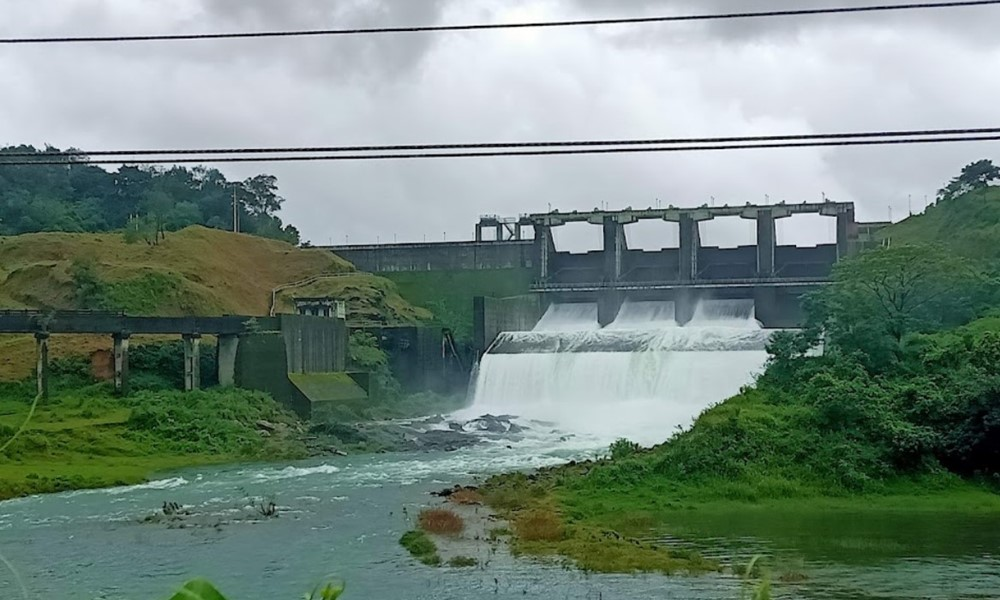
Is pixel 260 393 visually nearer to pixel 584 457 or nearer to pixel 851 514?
pixel 584 457

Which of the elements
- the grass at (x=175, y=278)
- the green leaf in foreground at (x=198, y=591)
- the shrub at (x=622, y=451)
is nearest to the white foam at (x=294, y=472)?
the shrub at (x=622, y=451)

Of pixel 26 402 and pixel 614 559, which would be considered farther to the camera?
pixel 26 402

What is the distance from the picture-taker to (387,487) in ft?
72.4

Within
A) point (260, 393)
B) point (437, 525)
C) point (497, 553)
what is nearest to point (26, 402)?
point (260, 393)

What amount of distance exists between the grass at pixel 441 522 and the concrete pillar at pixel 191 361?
17.4 metres

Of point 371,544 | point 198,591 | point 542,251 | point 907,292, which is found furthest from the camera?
point 542,251

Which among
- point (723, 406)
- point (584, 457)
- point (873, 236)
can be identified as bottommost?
point (584, 457)

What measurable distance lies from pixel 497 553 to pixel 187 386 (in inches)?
816

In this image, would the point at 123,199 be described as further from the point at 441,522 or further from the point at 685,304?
the point at 441,522

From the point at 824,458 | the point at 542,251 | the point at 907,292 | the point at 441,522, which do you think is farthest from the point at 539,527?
the point at 542,251

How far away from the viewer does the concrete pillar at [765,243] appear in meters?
43.8

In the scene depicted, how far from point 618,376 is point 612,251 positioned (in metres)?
10.7

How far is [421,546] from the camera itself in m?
15.4

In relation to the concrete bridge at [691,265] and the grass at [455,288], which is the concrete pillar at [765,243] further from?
the grass at [455,288]
